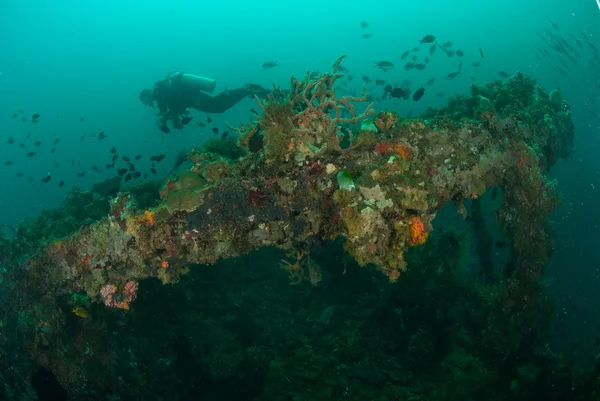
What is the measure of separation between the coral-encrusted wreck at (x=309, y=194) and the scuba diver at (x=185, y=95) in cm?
1057

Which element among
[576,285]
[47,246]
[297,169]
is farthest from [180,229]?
[576,285]

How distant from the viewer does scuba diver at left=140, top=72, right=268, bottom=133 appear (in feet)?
51.3

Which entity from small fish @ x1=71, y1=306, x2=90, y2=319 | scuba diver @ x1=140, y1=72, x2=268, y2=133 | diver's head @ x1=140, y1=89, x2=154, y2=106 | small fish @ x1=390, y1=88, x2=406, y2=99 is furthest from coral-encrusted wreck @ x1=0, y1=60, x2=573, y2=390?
diver's head @ x1=140, y1=89, x2=154, y2=106

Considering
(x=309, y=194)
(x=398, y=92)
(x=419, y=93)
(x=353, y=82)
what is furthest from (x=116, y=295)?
(x=353, y=82)

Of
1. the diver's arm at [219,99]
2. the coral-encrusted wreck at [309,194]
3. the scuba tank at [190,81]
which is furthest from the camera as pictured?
the diver's arm at [219,99]

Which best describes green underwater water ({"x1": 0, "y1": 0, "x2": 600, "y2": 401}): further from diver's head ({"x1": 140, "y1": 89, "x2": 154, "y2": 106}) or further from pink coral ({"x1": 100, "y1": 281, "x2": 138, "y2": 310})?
diver's head ({"x1": 140, "y1": 89, "x2": 154, "y2": 106})

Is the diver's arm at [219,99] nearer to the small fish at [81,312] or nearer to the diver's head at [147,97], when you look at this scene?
the diver's head at [147,97]

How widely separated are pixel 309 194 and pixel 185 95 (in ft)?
43.9

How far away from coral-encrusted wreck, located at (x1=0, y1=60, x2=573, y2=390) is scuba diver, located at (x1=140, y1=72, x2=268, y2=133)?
1057cm

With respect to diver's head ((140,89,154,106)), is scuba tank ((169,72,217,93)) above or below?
above

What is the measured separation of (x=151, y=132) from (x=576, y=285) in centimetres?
7269

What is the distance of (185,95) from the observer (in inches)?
630

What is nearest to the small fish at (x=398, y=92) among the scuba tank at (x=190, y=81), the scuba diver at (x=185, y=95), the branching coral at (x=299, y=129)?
the branching coral at (x=299, y=129)

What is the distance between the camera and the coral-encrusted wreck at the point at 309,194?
465 centimetres
